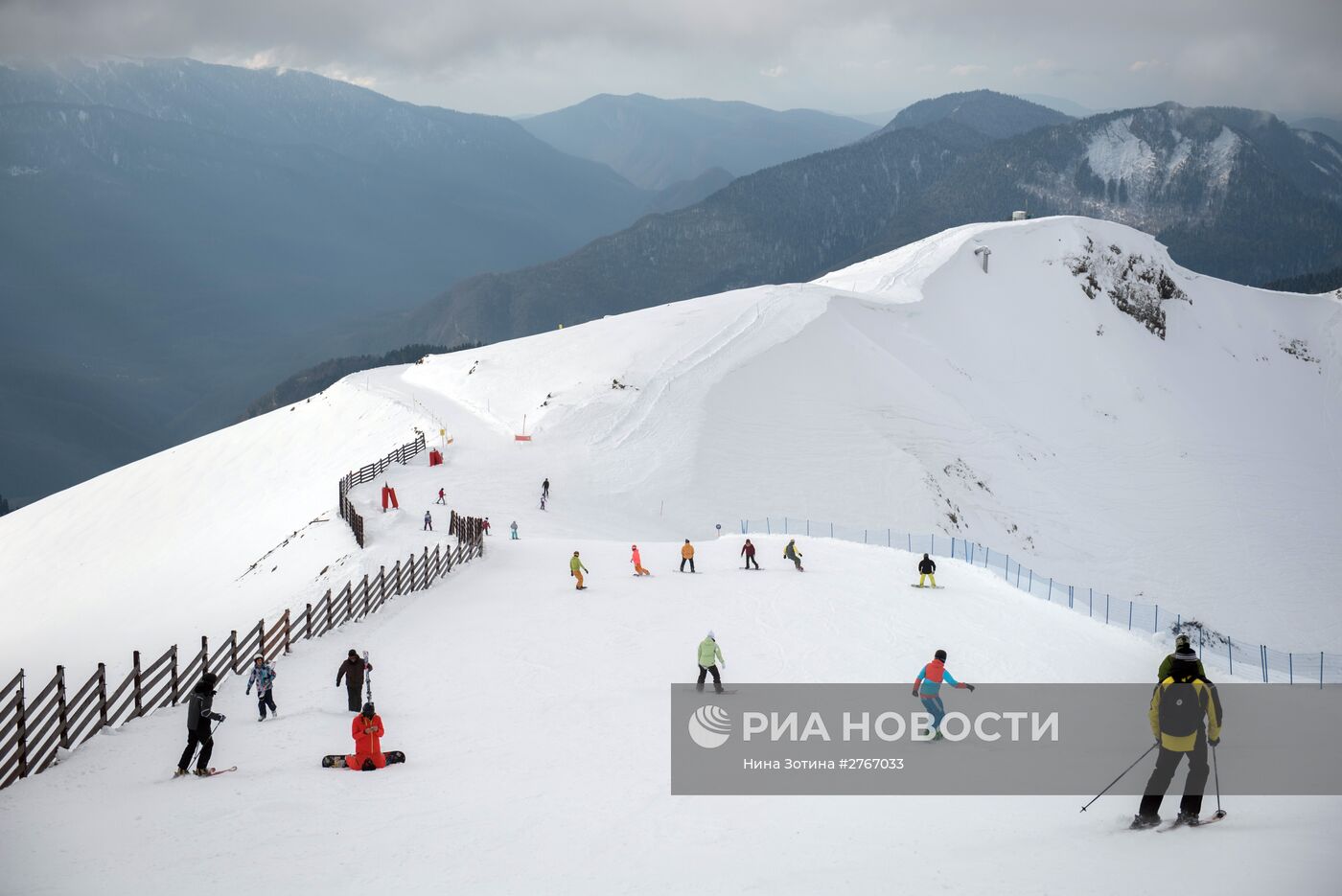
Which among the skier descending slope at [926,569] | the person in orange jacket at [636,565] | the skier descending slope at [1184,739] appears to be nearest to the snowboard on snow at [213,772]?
the skier descending slope at [1184,739]

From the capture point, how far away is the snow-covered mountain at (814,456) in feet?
138

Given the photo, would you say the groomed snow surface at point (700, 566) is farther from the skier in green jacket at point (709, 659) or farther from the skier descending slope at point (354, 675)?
the skier in green jacket at point (709, 659)

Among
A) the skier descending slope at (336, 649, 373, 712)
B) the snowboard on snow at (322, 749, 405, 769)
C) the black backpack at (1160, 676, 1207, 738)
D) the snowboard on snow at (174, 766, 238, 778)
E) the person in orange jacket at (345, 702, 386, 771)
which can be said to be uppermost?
the black backpack at (1160, 676, 1207, 738)

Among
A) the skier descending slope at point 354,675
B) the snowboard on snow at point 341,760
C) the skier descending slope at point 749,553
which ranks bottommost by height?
the snowboard on snow at point 341,760

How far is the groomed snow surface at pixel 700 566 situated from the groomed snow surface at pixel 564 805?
69mm

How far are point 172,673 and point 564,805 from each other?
863cm

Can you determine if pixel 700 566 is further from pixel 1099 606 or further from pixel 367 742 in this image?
pixel 1099 606

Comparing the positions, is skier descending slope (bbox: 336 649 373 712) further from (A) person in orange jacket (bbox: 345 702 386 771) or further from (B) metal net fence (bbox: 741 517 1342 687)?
(B) metal net fence (bbox: 741 517 1342 687)

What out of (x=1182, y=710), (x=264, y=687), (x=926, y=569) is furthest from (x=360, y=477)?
(x=1182, y=710)

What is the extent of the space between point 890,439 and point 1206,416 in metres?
37.2

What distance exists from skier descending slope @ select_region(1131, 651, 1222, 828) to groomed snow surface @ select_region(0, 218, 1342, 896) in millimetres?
352

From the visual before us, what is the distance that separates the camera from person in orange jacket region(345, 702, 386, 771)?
1339 cm

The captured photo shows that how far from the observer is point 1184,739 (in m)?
9.62

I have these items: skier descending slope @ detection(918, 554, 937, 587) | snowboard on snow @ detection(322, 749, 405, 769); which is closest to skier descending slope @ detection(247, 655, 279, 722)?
snowboard on snow @ detection(322, 749, 405, 769)
